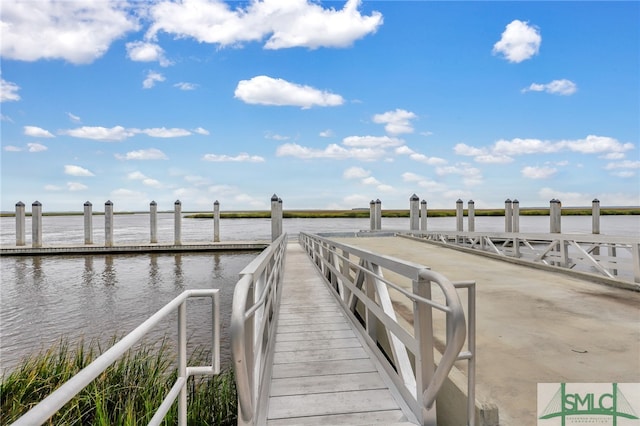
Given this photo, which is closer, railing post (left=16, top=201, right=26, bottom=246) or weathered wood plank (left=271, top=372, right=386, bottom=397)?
weathered wood plank (left=271, top=372, right=386, bottom=397)

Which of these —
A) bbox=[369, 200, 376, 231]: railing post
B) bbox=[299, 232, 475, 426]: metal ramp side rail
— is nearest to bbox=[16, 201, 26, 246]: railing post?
bbox=[369, 200, 376, 231]: railing post

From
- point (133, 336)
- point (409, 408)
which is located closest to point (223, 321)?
point (409, 408)

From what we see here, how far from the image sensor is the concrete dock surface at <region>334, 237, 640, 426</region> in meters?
2.90

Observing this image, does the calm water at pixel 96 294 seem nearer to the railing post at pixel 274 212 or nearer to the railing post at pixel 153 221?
the railing post at pixel 274 212

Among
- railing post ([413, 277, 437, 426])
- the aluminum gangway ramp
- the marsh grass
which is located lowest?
the marsh grass

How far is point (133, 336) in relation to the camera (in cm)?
159

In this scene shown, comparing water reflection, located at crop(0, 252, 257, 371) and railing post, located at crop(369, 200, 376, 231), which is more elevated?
railing post, located at crop(369, 200, 376, 231)

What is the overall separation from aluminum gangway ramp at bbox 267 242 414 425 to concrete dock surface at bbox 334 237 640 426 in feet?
2.39

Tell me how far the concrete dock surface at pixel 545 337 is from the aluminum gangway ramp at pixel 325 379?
2.39ft

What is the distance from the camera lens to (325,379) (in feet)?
10.3

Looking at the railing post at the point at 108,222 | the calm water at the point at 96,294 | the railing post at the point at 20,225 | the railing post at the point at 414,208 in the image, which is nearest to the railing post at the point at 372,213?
the railing post at the point at 414,208

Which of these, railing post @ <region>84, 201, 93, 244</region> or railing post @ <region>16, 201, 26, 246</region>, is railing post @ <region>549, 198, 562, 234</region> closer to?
railing post @ <region>84, 201, 93, 244</region>

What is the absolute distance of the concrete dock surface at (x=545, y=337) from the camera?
2.90 m

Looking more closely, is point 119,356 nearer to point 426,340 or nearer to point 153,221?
point 426,340
